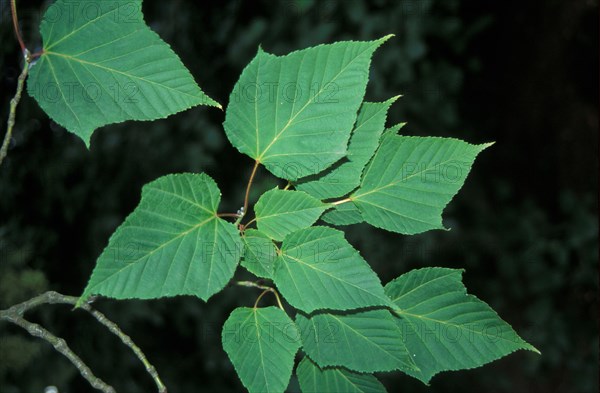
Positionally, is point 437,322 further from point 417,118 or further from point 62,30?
point 417,118

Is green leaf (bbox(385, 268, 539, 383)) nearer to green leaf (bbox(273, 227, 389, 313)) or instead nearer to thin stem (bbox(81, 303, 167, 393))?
green leaf (bbox(273, 227, 389, 313))

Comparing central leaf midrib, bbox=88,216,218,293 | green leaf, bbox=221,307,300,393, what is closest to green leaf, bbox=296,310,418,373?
green leaf, bbox=221,307,300,393

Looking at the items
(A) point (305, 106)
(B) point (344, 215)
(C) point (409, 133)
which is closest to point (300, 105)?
(A) point (305, 106)

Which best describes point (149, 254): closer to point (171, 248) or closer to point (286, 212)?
point (171, 248)

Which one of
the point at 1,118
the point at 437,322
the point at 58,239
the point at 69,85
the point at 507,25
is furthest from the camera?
the point at 507,25

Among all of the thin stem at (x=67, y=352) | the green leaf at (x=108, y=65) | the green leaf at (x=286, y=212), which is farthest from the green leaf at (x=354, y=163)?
the thin stem at (x=67, y=352)

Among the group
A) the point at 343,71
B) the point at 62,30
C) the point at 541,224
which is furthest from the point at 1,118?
the point at 541,224
